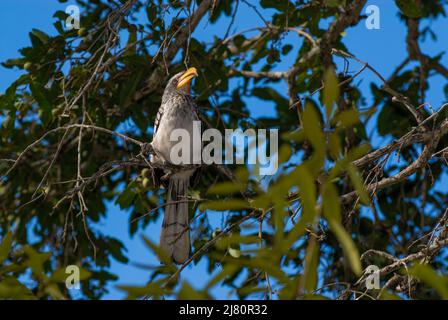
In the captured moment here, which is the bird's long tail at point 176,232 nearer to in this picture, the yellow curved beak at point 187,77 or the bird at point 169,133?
the bird at point 169,133

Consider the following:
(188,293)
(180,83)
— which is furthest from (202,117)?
(188,293)

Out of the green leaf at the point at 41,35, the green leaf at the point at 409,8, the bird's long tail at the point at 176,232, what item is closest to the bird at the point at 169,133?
the bird's long tail at the point at 176,232

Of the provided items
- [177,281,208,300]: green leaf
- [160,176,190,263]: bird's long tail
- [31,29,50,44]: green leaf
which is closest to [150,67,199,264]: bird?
[160,176,190,263]: bird's long tail

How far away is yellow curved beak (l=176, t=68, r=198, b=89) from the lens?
4.98m

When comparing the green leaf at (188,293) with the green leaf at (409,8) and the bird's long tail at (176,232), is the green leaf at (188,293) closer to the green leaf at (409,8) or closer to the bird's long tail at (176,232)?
the bird's long tail at (176,232)

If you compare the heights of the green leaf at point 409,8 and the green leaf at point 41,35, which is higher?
the green leaf at point 41,35

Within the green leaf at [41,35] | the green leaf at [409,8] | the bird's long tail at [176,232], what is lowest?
the bird's long tail at [176,232]

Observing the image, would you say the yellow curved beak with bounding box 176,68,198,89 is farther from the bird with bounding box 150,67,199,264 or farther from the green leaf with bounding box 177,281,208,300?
the green leaf with bounding box 177,281,208,300

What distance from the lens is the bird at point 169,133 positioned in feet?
16.0

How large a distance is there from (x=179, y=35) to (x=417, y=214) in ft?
8.64

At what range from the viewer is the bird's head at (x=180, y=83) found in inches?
200

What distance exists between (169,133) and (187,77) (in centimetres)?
42

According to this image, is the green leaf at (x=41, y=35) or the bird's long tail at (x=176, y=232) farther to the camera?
the green leaf at (x=41, y=35)

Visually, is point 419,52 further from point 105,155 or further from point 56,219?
point 56,219
